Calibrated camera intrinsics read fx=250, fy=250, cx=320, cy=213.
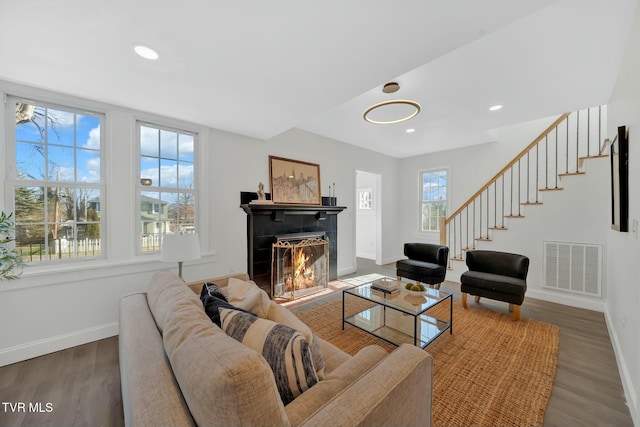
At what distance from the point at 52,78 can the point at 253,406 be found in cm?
299

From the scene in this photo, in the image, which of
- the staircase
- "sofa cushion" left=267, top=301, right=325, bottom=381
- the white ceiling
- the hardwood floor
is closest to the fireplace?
the white ceiling

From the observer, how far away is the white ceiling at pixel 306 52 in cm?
142

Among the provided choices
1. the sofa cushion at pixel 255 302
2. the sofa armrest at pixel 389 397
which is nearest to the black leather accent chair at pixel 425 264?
the sofa armrest at pixel 389 397

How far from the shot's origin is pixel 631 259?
1.77 meters

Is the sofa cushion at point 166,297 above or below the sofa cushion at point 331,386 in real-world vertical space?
above

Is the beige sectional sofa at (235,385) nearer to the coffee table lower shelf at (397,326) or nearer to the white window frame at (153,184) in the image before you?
the coffee table lower shelf at (397,326)

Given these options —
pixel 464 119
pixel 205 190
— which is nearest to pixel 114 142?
pixel 205 190

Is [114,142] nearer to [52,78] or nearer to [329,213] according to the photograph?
[52,78]

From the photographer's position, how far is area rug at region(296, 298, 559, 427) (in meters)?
1.57

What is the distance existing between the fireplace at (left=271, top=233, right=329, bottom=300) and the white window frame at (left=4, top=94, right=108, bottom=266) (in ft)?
6.39

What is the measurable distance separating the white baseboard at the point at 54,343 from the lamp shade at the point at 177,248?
3.47ft

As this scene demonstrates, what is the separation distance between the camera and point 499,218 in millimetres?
4738

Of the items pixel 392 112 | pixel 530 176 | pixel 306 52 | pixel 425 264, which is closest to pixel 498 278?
pixel 425 264

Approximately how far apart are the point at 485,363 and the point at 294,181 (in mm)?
3238
